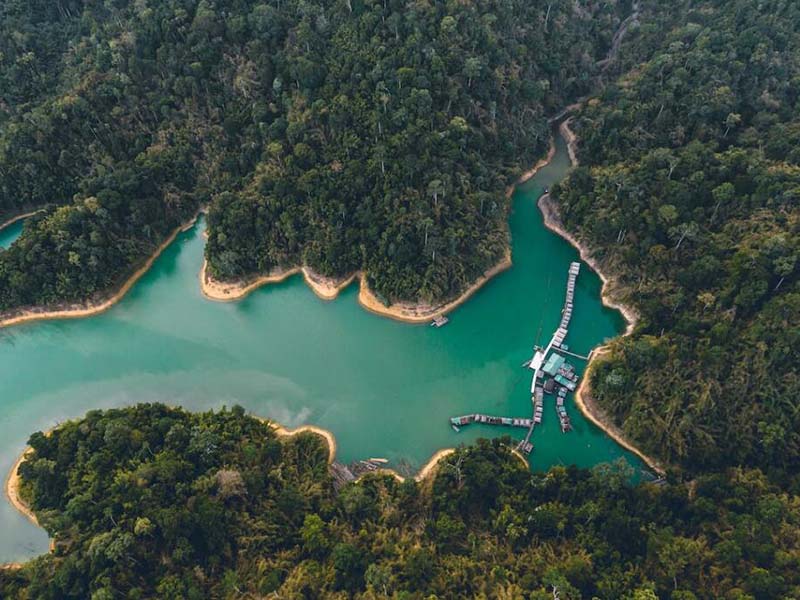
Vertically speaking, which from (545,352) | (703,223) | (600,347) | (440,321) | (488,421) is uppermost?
(703,223)

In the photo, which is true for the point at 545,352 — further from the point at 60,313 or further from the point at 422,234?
the point at 60,313

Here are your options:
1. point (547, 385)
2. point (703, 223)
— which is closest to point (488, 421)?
point (547, 385)

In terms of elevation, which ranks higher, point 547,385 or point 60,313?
point 60,313

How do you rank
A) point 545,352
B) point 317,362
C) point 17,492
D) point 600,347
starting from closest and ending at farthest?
point 17,492
point 545,352
point 600,347
point 317,362

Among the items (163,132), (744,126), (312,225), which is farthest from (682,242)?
(163,132)

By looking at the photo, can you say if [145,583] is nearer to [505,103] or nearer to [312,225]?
[312,225]

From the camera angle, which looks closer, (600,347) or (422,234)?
(600,347)

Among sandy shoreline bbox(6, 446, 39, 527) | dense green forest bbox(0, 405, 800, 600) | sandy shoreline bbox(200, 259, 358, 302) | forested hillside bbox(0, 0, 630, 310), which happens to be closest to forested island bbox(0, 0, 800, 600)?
dense green forest bbox(0, 405, 800, 600)

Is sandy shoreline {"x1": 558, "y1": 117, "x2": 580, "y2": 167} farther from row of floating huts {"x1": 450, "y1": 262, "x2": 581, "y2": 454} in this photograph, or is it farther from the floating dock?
the floating dock
